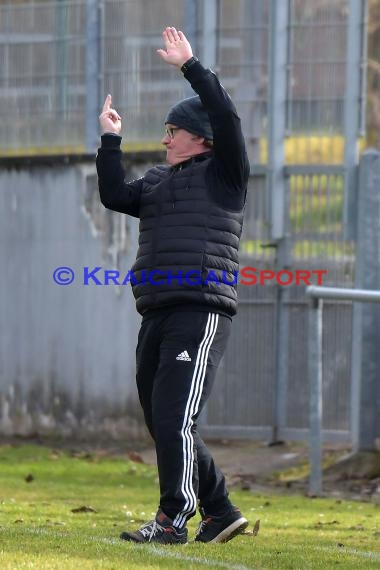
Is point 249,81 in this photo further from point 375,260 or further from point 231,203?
point 231,203

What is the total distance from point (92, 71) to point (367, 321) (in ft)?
11.8

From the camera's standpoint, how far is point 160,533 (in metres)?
6.64

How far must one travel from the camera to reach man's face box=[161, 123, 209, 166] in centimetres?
700

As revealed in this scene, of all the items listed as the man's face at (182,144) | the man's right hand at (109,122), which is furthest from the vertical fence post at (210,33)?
the man's face at (182,144)

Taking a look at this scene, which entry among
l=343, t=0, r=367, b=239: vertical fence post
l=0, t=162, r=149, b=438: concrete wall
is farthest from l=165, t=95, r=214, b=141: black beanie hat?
l=0, t=162, r=149, b=438: concrete wall

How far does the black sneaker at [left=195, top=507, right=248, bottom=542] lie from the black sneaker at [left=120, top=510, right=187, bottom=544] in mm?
234

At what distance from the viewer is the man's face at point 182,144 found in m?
7.00

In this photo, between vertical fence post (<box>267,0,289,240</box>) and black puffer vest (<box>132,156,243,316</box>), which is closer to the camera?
black puffer vest (<box>132,156,243,316</box>)

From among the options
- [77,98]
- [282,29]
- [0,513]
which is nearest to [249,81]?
[282,29]

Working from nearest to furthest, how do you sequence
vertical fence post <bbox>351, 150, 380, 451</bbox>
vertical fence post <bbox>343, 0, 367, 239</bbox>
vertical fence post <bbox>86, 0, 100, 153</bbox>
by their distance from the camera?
1. vertical fence post <bbox>351, 150, 380, 451</bbox>
2. vertical fence post <bbox>343, 0, 367, 239</bbox>
3. vertical fence post <bbox>86, 0, 100, 153</bbox>

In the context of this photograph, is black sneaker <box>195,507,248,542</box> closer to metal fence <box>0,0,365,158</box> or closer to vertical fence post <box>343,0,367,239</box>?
vertical fence post <box>343,0,367,239</box>

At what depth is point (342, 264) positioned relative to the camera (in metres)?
12.2

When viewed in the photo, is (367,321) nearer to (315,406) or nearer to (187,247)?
(315,406)

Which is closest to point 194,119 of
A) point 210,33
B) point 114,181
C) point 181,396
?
point 114,181
